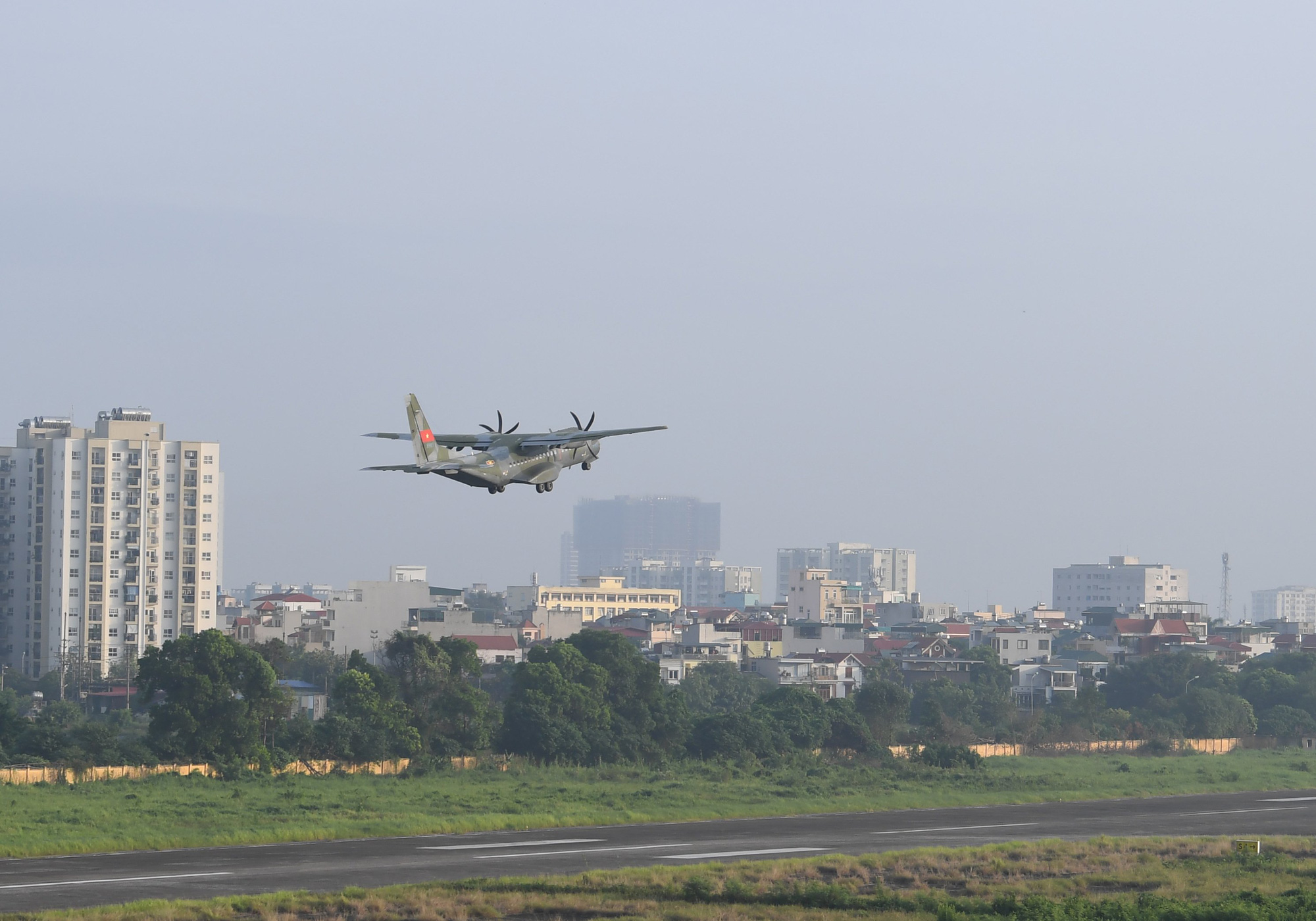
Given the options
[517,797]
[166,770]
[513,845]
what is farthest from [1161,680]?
[513,845]

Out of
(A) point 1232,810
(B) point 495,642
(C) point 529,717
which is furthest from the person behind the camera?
(B) point 495,642

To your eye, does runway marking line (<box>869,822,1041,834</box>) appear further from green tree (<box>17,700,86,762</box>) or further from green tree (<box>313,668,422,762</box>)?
green tree (<box>17,700,86,762</box>)

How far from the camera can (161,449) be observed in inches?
7495

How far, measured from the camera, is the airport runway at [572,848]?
186 ft

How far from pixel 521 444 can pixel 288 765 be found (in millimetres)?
50051

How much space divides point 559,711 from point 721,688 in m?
58.3

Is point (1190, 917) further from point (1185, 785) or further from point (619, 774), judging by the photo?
point (1185, 785)

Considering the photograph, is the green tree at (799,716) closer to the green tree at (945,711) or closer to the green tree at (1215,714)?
the green tree at (945,711)

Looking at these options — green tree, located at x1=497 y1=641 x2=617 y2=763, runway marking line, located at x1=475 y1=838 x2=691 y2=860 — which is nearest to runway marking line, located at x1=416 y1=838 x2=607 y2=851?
runway marking line, located at x1=475 y1=838 x2=691 y2=860

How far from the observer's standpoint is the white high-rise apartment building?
184500 millimetres

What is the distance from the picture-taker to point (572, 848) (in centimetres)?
6969

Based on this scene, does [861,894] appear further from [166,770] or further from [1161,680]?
[1161,680]

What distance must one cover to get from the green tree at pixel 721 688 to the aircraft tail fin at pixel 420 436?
10345 cm

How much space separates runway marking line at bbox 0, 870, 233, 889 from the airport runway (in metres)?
0.08
